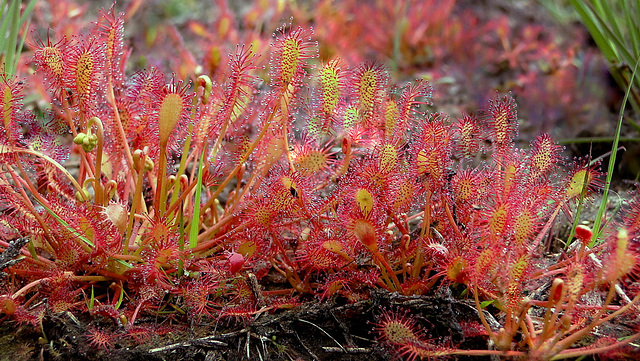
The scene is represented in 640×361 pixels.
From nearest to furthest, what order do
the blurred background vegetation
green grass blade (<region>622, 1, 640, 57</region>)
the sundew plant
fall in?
the sundew plant → green grass blade (<region>622, 1, 640, 57</region>) → the blurred background vegetation

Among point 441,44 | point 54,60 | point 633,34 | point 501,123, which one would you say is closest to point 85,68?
point 54,60

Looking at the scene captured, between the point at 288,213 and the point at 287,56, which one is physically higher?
the point at 287,56

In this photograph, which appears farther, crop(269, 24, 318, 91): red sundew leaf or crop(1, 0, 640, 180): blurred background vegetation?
crop(1, 0, 640, 180): blurred background vegetation

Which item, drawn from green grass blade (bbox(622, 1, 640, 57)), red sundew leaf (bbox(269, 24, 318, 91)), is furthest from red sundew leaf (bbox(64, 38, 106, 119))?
green grass blade (bbox(622, 1, 640, 57))

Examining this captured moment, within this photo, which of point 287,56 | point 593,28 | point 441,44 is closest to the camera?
point 287,56

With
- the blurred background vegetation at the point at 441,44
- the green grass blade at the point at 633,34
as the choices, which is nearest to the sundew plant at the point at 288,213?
the green grass blade at the point at 633,34

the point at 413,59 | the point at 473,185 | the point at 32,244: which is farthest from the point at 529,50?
the point at 32,244

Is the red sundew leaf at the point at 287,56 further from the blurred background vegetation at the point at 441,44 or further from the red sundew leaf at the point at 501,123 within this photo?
the blurred background vegetation at the point at 441,44

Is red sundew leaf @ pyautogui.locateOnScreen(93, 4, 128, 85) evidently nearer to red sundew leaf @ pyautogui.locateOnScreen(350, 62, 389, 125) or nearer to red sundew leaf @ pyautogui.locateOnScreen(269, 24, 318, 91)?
red sundew leaf @ pyautogui.locateOnScreen(269, 24, 318, 91)

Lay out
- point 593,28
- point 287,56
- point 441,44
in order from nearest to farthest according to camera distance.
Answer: point 287,56 < point 593,28 < point 441,44

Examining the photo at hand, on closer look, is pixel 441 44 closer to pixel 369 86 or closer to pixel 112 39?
pixel 369 86
